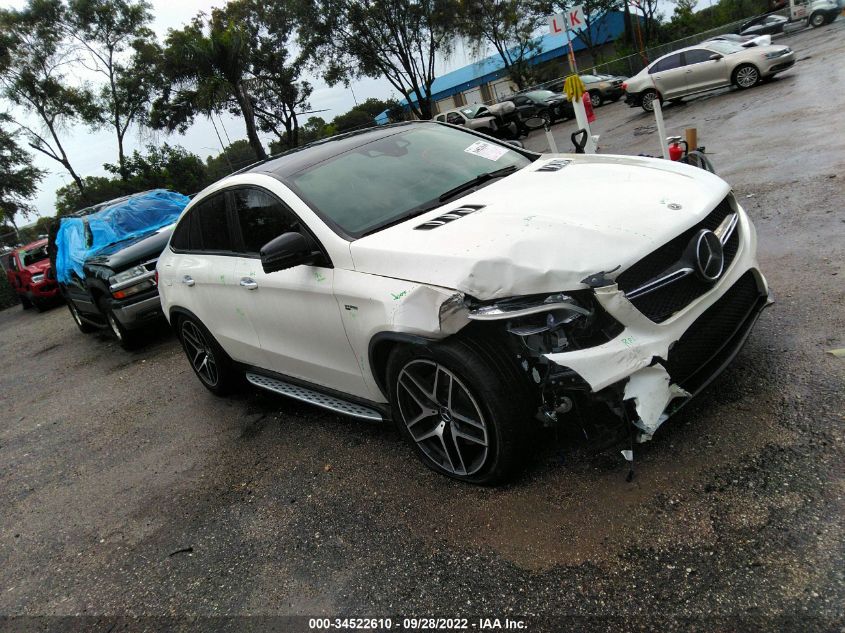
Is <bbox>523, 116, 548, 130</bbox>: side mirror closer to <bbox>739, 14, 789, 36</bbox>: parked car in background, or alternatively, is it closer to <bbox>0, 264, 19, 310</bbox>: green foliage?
<bbox>0, 264, 19, 310</bbox>: green foliage

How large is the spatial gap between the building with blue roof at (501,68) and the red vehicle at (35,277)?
3083 centimetres

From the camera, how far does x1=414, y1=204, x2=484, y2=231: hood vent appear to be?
3.15m

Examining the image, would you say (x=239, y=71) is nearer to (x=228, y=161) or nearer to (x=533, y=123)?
(x=228, y=161)

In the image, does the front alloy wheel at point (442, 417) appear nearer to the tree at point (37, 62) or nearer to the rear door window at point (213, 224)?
the rear door window at point (213, 224)

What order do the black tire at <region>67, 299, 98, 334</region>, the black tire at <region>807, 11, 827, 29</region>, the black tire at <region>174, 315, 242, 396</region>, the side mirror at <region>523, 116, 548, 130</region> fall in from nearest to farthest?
the side mirror at <region>523, 116, 548, 130</region>, the black tire at <region>174, 315, 242, 396</region>, the black tire at <region>67, 299, 98, 334</region>, the black tire at <region>807, 11, 827, 29</region>

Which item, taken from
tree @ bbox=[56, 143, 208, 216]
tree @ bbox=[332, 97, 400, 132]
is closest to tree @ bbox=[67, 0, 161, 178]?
tree @ bbox=[56, 143, 208, 216]

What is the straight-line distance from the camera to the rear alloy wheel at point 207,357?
4.95 meters

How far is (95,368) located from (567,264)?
7.55 m

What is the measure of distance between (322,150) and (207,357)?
7.01 ft

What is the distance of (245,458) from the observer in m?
4.33

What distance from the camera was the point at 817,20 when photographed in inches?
1163

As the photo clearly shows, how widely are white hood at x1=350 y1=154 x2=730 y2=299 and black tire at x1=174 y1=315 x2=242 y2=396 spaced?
223 cm

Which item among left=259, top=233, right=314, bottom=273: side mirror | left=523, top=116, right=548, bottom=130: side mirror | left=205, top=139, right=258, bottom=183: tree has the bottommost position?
left=259, top=233, right=314, bottom=273: side mirror

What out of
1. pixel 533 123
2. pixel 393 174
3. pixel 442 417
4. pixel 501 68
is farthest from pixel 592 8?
pixel 442 417
